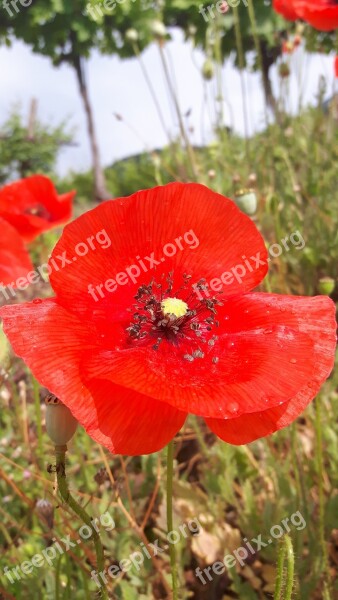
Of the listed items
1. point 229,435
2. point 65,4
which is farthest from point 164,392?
point 65,4

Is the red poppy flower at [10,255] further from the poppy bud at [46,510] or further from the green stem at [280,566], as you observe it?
the green stem at [280,566]

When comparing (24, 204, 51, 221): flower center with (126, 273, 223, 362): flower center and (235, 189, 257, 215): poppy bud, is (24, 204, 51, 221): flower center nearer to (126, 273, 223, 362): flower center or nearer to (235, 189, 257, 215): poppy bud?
(235, 189, 257, 215): poppy bud

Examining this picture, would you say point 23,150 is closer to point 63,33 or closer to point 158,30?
point 63,33

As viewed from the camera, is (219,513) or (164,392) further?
(219,513)

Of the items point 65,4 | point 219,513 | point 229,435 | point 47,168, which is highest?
point 65,4

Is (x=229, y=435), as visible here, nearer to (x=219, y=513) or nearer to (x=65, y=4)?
(x=219, y=513)

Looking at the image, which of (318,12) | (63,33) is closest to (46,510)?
(318,12)

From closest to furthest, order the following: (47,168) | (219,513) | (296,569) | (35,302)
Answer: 1. (35,302)
2. (296,569)
3. (219,513)
4. (47,168)

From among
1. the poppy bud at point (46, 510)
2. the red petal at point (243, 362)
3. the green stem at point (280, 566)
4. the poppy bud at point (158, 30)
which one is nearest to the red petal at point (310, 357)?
the red petal at point (243, 362)
